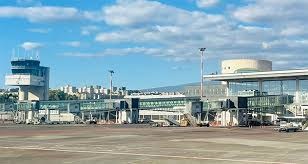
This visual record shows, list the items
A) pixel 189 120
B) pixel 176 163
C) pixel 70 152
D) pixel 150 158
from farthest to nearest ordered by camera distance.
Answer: pixel 189 120 < pixel 70 152 < pixel 150 158 < pixel 176 163

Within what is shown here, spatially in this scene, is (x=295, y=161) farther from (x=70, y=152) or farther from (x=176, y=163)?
(x=70, y=152)

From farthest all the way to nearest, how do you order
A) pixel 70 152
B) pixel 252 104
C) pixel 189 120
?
1. pixel 252 104
2. pixel 189 120
3. pixel 70 152

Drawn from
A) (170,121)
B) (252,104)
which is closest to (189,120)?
(170,121)

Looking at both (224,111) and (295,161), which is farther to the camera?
(224,111)

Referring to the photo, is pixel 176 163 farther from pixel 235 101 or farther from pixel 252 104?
pixel 252 104

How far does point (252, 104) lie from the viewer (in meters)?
186

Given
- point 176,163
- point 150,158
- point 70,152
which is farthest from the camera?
point 70,152

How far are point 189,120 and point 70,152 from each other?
115899 millimetres

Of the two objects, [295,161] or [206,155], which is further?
[206,155]

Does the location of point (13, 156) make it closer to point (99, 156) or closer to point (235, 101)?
point (99, 156)

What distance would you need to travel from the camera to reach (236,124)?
166m

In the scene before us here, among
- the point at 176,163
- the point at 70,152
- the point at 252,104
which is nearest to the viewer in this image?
the point at 176,163

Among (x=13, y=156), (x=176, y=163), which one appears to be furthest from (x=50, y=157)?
(x=176, y=163)

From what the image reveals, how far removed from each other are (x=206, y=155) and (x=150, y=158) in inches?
241
